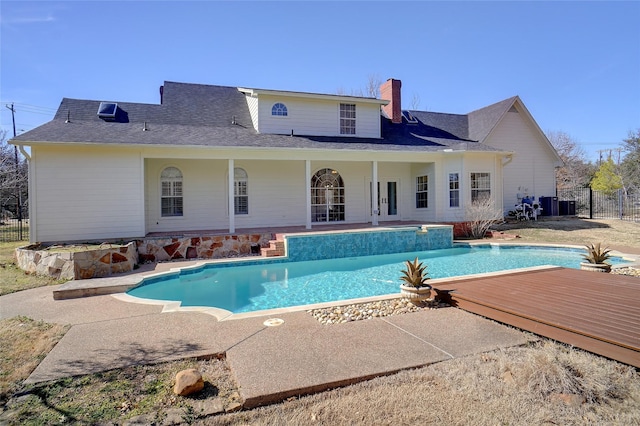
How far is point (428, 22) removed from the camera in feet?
47.7

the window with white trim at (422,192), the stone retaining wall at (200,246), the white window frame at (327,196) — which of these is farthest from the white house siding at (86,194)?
the window with white trim at (422,192)

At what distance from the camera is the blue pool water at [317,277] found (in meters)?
7.78

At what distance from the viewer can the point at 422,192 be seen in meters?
17.8

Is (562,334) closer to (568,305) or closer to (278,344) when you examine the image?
(568,305)

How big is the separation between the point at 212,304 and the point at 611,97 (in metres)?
30.3

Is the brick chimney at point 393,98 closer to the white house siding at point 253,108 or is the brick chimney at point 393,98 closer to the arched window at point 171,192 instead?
the white house siding at point 253,108

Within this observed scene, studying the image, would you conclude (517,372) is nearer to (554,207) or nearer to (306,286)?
(306,286)

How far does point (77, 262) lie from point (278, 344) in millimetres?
7178

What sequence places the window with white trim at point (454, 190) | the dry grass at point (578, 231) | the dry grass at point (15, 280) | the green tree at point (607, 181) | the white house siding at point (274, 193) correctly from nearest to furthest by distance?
1. the dry grass at point (15, 280)
2. the dry grass at point (578, 231)
3. the white house siding at point (274, 193)
4. the window with white trim at point (454, 190)
5. the green tree at point (607, 181)

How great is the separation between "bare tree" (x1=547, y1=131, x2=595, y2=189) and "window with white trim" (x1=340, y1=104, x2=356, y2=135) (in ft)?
93.8

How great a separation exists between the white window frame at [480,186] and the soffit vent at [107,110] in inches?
596

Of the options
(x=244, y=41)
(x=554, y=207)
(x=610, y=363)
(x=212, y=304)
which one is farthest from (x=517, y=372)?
(x=554, y=207)

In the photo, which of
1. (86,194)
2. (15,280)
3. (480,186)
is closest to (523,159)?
(480,186)

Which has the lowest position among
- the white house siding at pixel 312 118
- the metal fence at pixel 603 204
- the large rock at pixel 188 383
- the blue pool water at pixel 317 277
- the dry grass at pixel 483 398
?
the blue pool water at pixel 317 277
